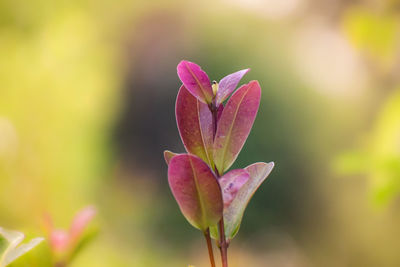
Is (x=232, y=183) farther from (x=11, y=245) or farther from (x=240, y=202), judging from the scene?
(x=11, y=245)

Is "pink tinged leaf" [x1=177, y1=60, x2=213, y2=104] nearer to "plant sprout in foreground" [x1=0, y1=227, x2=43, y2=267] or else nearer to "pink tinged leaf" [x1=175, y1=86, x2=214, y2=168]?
"pink tinged leaf" [x1=175, y1=86, x2=214, y2=168]

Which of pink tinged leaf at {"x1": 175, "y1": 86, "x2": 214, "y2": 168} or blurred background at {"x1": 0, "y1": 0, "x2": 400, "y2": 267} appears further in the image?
blurred background at {"x1": 0, "y1": 0, "x2": 400, "y2": 267}

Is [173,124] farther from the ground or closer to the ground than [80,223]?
closer to the ground

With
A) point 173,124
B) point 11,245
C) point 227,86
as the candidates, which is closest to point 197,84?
point 227,86

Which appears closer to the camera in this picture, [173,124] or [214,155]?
[214,155]

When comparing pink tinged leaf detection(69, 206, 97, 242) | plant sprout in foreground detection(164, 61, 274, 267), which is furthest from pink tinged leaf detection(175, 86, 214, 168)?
pink tinged leaf detection(69, 206, 97, 242)
